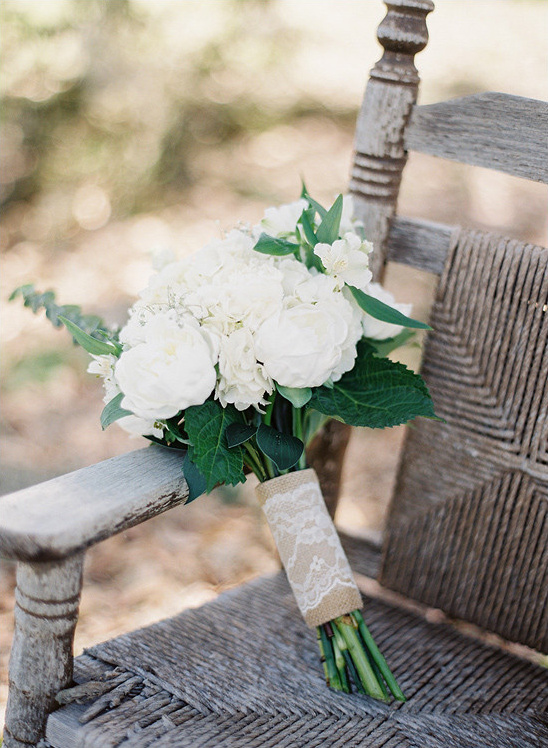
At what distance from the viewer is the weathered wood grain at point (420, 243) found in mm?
1086

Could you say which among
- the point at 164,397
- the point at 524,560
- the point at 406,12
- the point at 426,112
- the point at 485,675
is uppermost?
the point at 406,12

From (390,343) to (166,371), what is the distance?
40 centimetres

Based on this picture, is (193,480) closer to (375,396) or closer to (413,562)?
(375,396)

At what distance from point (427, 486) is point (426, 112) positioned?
56 cm

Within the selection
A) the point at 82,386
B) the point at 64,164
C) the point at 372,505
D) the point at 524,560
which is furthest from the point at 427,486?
the point at 64,164

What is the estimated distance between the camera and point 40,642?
0.79 metres

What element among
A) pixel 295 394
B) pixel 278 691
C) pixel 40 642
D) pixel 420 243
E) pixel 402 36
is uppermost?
pixel 402 36

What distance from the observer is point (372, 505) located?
2129mm

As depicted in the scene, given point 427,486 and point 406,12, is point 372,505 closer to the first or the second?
point 427,486

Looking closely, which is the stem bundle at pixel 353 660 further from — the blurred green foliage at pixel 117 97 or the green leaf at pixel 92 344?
the blurred green foliage at pixel 117 97

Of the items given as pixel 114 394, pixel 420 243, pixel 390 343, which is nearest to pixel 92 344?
pixel 114 394

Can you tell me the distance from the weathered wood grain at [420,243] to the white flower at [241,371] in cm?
40

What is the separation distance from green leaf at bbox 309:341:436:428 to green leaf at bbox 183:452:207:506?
0.17 meters

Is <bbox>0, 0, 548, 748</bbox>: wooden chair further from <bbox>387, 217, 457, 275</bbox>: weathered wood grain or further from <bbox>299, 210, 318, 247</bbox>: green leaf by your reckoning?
<bbox>299, 210, 318, 247</bbox>: green leaf
